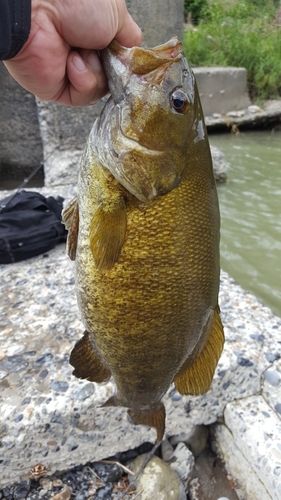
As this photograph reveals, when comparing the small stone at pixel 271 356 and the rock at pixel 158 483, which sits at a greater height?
the small stone at pixel 271 356

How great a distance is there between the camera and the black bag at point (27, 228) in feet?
9.82

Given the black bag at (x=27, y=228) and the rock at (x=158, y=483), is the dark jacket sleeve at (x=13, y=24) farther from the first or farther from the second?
the rock at (x=158, y=483)

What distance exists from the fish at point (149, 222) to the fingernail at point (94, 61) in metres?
0.06

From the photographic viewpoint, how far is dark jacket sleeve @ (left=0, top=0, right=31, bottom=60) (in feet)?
4.14

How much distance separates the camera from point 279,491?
1.76 meters

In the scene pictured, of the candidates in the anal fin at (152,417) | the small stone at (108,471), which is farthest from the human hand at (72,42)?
the small stone at (108,471)

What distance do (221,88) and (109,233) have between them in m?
10.3

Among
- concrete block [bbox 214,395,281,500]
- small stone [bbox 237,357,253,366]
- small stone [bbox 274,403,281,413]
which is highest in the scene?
small stone [bbox 237,357,253,366]

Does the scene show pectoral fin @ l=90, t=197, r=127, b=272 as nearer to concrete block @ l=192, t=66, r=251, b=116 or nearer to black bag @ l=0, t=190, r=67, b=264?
black bag @ l=0, t=190, r=67, b=264

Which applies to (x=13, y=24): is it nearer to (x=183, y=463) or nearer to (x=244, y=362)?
(x=244, y=362)

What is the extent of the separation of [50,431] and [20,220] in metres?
1.72

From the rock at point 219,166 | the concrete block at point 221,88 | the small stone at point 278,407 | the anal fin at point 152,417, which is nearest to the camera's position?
the anal fin at point 152,417

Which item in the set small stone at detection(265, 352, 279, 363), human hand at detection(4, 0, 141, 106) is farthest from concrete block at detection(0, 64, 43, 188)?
small stone at detection(265, 352, 279, 363)

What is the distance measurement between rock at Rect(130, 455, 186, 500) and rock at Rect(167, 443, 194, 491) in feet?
0.23
